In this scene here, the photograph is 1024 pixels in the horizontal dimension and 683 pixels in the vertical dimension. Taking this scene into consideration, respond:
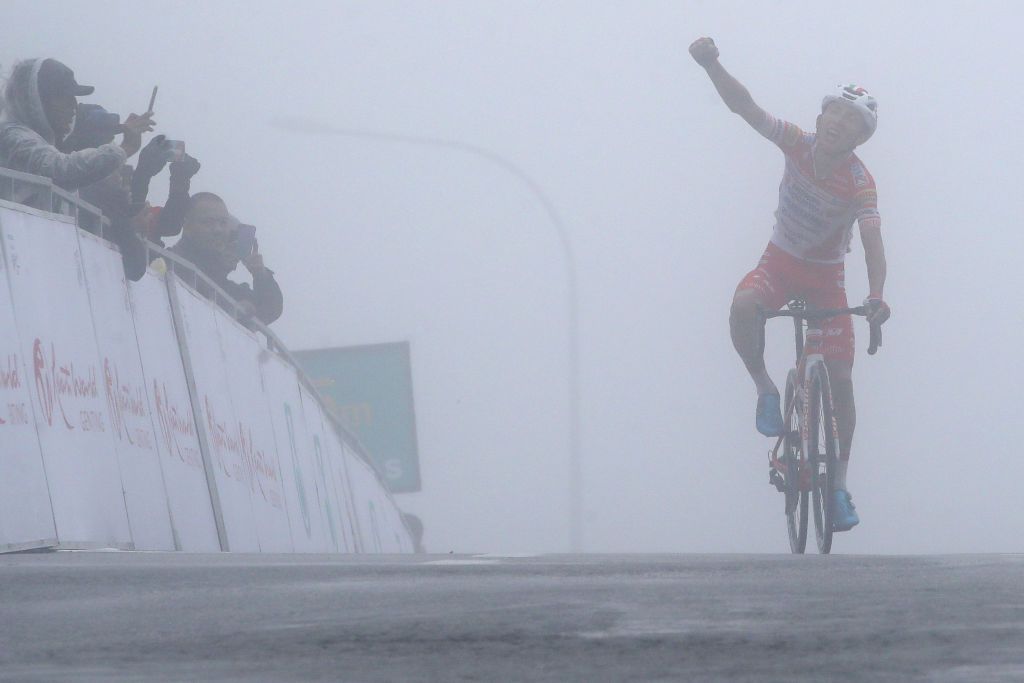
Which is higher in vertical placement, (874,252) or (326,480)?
(874,252)

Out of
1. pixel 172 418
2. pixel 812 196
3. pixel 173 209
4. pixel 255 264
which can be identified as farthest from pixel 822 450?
pixel 255 264

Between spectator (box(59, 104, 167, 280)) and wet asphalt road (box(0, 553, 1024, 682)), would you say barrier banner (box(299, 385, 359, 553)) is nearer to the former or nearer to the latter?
spectator (box(59, 104, 167, 280))

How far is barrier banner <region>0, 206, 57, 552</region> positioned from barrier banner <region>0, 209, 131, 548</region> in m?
0.06

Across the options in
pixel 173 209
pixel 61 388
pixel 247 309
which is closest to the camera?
pixel 61 388

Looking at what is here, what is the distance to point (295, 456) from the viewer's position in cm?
1239

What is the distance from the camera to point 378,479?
19.0 metres

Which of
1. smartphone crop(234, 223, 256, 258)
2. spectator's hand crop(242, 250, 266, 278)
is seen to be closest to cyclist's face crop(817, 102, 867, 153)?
smartphone crop(234, 223, 256, 258)

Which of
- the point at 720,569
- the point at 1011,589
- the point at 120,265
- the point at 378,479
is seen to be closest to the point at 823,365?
the point at 120,265

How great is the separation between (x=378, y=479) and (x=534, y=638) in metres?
16.3

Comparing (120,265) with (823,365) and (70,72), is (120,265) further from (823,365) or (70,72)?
(823,365)

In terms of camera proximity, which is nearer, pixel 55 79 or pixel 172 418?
pixel 55 79

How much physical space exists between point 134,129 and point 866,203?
10.8 feet

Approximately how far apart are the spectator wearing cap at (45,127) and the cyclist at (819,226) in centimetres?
262

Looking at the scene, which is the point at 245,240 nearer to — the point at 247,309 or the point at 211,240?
the point at 247,309
